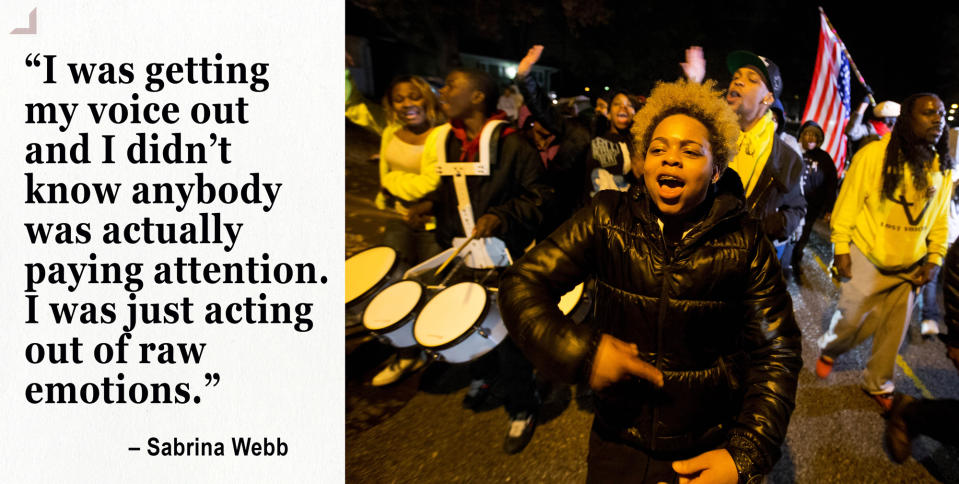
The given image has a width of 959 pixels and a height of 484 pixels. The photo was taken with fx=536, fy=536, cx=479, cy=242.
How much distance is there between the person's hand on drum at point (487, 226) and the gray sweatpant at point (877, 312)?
229 cm

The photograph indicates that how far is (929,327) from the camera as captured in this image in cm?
448

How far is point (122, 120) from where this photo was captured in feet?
4.29

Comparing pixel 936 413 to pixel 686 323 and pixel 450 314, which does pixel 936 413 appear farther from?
pixel 450 314

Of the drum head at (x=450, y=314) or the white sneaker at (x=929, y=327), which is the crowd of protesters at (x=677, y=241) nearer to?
the white sneaker at (x=929, y=327)

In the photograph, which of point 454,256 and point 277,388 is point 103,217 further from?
point 454,256

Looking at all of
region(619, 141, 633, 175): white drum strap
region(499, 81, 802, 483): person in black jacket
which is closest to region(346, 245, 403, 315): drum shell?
region(499, 81, 802, 483): person in black jacket

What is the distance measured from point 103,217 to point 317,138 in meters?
0.56

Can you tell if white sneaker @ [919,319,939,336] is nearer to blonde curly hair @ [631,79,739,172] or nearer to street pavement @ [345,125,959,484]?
street pavement @ [345,125,959,484]

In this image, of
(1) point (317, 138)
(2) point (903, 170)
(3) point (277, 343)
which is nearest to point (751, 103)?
(2) point (903, 170)

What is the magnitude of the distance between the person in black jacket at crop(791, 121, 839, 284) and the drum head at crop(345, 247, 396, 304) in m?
4.40

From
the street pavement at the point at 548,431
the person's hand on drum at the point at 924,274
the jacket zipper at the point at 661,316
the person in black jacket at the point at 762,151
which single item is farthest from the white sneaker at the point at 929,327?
the jacket zipper at the point at 661,316

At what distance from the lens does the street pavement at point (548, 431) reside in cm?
274

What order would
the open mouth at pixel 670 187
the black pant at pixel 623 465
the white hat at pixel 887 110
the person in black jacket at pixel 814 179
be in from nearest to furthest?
1. the open mouth at pixel 670 187
2. the black pant at pixel 623 465
3. the person in black jacket at pixel 814 179
4. the white hat at pixel 887 110

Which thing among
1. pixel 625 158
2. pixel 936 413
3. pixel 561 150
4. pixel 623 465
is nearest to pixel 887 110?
pixel 625 158
